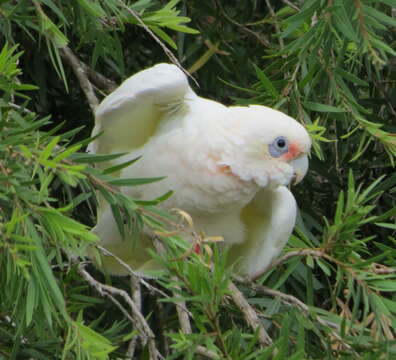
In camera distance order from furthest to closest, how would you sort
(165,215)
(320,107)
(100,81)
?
(100,81) → (320,107) → (165,215)

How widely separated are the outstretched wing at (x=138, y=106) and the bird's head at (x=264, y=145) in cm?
12

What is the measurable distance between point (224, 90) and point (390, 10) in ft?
1.90

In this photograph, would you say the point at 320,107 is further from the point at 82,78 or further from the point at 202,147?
the point at 82,78

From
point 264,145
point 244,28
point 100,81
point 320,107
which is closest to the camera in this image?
point 264,145

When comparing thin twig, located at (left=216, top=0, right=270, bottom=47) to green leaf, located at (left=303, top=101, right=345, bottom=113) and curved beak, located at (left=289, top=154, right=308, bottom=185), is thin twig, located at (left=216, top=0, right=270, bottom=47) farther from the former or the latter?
curved beak, located at (left=289, top=154, right=308, bottom=185)

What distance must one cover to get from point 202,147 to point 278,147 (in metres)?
0.14

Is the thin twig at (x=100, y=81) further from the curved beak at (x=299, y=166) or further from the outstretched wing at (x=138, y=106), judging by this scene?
the curved beak at (x=299, y=166)

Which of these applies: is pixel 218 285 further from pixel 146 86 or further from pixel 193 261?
pixel 146 86

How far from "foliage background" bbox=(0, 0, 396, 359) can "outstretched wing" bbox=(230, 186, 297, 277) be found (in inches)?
1.6

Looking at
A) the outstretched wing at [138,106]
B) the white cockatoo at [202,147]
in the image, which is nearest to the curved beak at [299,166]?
the white cockatoo at [202,147]

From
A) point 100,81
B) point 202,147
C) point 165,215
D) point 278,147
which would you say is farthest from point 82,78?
point 165,215

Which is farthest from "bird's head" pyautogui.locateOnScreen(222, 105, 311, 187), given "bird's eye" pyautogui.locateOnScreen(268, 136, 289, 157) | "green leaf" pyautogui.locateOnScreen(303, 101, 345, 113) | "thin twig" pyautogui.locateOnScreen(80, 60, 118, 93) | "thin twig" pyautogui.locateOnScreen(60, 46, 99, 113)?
"thin twig" pyautogui.locateOnScreen(80, 60, 118, 93)

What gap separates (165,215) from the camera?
42.9 inches

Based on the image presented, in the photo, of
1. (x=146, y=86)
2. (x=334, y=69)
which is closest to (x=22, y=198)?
(x=146, y=86)
